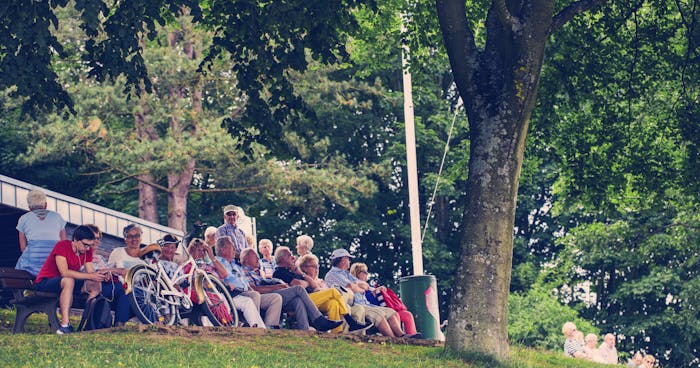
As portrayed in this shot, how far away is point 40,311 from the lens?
13.0m

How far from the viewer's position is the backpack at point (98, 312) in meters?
13.0

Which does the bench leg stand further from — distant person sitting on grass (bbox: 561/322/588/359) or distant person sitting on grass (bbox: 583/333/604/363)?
distant person sitting on grass (bbox: 583/333/604/363)

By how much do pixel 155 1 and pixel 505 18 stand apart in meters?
4.05

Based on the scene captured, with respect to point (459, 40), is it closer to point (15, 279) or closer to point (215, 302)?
point (215, 302)

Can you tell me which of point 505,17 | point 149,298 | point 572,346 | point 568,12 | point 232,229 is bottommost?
point 572,346

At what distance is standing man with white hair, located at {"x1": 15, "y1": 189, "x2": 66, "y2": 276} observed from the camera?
1348cm

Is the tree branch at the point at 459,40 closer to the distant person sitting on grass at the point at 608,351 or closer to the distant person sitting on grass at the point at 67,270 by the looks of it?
the distant person sitting on grass at the point at 67,270

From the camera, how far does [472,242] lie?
44.0 feet

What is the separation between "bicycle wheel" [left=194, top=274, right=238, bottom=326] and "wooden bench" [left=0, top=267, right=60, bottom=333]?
1.54m

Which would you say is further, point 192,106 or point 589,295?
point 589,295

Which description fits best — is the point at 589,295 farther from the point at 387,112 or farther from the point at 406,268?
the point at 387,112

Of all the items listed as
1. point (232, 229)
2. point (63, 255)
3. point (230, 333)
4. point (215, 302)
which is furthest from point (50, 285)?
point (232, 229)

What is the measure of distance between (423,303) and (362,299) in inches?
107

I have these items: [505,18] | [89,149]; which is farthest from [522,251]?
[505,18]
